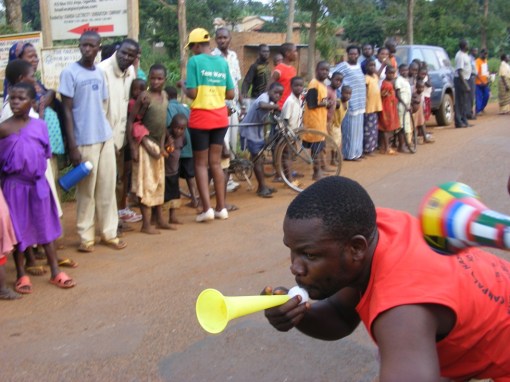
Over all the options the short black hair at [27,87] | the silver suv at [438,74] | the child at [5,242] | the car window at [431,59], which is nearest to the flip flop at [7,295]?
the child at [5,242]

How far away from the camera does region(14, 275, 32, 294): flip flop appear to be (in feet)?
15.4

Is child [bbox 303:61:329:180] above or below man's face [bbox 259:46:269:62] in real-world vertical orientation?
below

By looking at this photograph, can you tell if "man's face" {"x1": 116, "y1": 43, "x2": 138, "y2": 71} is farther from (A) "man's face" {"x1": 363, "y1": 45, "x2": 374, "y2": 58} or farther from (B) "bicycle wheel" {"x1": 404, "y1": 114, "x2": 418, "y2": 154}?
(B) "bicycle wheel" {"x1": 404, "y1": 114, "x2": 418, "y2": 154}

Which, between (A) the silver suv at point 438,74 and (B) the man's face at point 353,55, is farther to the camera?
(A) the silver suv at point 438,74

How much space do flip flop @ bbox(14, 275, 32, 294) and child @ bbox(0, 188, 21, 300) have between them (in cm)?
6

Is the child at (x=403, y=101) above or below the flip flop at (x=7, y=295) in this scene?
above

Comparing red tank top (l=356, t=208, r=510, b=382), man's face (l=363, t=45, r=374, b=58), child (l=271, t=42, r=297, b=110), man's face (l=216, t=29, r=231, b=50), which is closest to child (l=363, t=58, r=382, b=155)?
man's face (l=363, t=45, r=374, b=58)

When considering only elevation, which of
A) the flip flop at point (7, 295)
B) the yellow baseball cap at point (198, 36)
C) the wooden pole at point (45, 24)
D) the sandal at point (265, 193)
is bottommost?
the flip flop at point (7, 295)

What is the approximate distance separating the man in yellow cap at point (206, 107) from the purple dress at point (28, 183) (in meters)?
1.88

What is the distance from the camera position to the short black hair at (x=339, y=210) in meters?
1.88

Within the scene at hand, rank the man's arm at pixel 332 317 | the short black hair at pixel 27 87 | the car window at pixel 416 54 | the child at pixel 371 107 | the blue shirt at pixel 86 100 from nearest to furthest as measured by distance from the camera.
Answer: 1. the man's arm at pixel 332 317
2. the short black hair at pixel 27 87
3. the blue shirt at pixel 86 100
4. the child at pixel 371 107
5. the car window at pixel 416 54

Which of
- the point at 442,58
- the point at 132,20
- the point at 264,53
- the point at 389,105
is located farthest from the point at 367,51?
the point at 132,20

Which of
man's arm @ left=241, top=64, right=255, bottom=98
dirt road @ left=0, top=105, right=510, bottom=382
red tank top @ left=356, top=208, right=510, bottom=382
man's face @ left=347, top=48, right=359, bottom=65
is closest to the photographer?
red tank top @ left=356, top=208, right=510, bottom=382

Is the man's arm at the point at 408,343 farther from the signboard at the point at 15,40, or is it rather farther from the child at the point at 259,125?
the signboard at the point at 15,40
